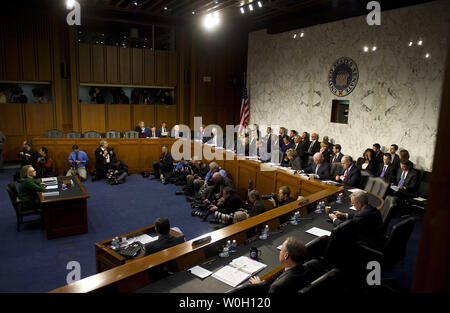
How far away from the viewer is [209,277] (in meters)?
3.30

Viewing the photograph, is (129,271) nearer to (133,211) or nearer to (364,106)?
(133,211)

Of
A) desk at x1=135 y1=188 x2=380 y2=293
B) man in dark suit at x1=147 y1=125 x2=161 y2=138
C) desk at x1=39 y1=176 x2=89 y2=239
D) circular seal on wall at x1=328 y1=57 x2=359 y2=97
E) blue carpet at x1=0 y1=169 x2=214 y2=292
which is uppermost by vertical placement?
circular seal on wall at x1=328 y1=57 x2=359 y2=97

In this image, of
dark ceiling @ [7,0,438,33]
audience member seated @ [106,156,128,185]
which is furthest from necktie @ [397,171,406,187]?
audience member seated @ [106,156,128,185]

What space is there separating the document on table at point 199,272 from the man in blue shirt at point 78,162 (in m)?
7.35

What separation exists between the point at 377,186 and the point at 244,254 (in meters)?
3.85

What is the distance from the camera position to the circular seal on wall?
10.1m

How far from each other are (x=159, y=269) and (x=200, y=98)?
39.3ft

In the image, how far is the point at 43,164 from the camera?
9539 millimetres

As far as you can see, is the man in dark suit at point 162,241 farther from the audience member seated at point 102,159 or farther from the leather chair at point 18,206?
the audience member seated at point 102,159

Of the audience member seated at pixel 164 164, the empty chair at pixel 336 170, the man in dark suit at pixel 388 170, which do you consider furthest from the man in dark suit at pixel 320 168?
the audience member seated at pixel 164 164

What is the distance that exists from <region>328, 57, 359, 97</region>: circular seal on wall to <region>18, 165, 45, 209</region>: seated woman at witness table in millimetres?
8546

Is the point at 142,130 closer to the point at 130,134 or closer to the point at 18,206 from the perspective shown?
the point at 130,134

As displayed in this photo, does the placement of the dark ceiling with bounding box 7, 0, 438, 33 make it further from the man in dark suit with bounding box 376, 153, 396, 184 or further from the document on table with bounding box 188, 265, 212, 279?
the document on table with bounding box 188, 265, 212, 279

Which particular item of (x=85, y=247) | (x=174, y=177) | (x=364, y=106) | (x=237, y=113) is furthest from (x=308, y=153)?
(x=85, y=247)
